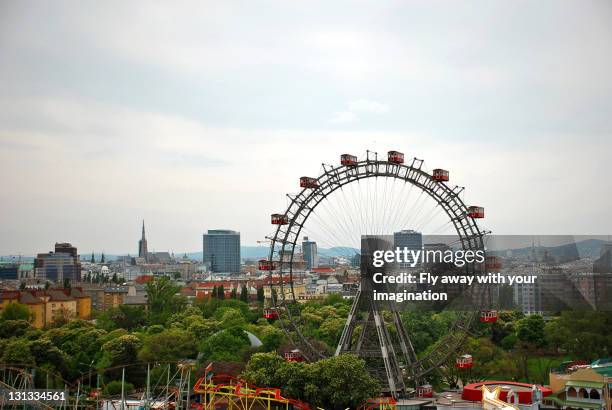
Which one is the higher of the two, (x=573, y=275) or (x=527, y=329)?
(x=573, y=275)

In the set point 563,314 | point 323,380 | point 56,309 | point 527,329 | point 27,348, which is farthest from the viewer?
point 56,309

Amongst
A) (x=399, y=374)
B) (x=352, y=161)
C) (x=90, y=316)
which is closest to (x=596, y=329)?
(x=399, y=374)

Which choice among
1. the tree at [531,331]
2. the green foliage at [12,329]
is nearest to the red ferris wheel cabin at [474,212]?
the tree at [531,331]

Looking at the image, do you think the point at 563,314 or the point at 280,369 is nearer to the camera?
the point at 280,369

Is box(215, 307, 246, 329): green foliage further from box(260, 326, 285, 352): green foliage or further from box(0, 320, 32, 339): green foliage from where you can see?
box(0, 320, 32, 339): green foliage

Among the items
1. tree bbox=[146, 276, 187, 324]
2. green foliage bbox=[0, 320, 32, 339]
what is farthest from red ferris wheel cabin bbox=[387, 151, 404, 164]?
tree bbox=[146, 276, 187, 324]

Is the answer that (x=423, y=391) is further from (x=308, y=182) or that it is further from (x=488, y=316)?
(x=308, y=182)

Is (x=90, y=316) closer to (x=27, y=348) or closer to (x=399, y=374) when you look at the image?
(x=27, y=348)
